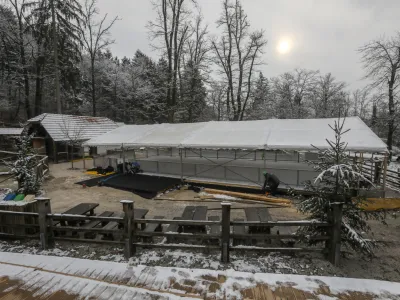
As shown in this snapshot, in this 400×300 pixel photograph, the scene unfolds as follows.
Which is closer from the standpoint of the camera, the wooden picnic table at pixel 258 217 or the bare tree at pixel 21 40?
the wooden picnic table at pixel 258 217

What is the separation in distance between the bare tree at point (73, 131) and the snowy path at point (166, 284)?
15738mm

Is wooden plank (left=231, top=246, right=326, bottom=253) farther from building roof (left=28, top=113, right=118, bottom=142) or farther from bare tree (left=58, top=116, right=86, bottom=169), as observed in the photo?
building roof (left=28, top=113, right=118, bottom=142)

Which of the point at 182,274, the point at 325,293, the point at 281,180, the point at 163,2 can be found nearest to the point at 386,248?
the point at 325,293

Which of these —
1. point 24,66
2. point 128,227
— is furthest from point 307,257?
point 24,66

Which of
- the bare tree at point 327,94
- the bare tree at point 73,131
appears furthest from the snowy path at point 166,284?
the bare tree at point 327,94

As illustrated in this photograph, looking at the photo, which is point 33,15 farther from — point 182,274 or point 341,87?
point 341,87

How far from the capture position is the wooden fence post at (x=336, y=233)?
360 centimetres

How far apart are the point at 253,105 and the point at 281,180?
15854 mm

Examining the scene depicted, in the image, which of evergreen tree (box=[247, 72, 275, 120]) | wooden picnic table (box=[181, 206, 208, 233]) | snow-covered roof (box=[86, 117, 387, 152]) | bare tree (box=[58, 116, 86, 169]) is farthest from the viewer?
evergreen tree (box=[247, 72, 275, 120])

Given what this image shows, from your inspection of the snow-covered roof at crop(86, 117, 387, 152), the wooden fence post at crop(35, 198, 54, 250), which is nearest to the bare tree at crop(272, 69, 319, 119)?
the snow-covered roof at crop(86, 117, 387, 152)

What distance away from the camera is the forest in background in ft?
61.9

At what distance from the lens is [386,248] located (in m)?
4.49

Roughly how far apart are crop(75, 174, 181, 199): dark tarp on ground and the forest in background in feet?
29.9

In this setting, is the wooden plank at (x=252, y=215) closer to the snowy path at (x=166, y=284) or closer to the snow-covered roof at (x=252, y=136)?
the snowy path at (x=166, y=284)
